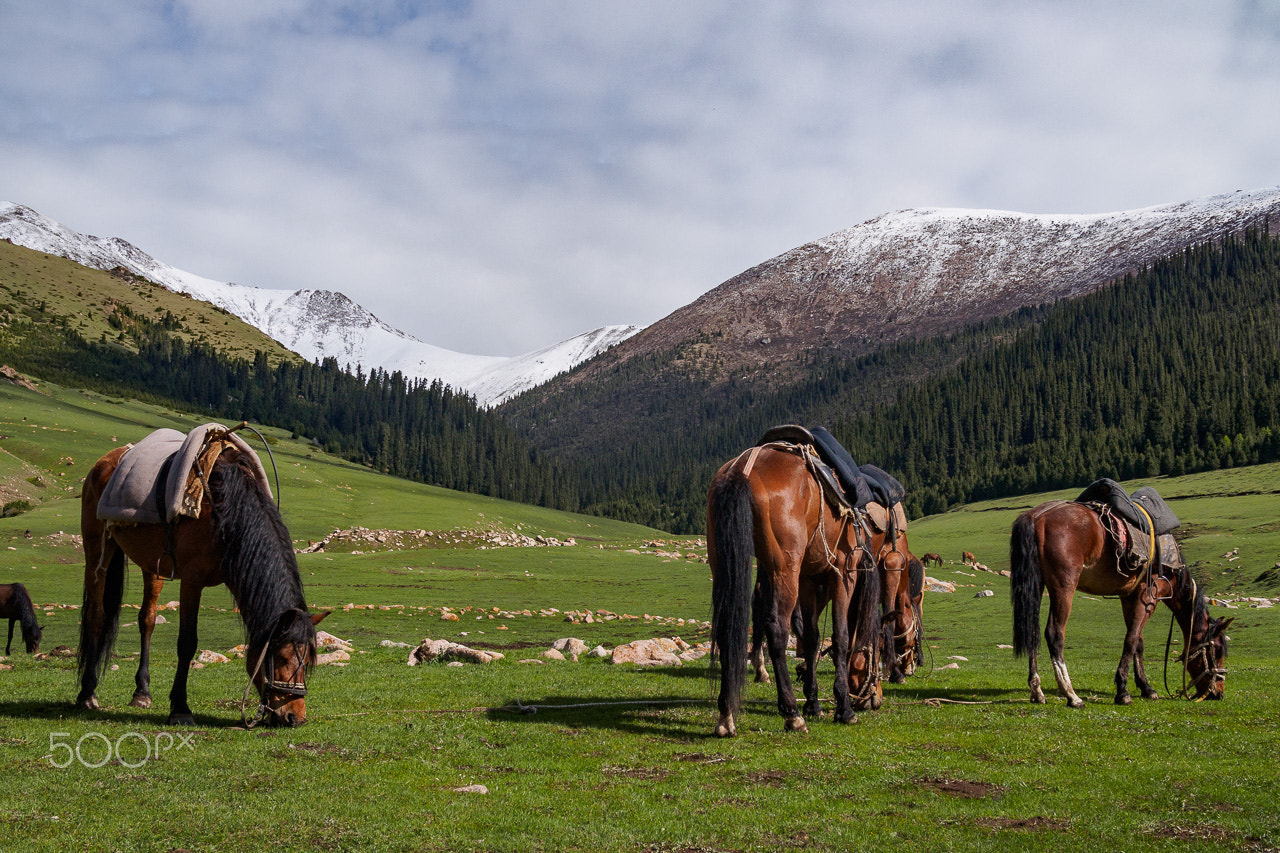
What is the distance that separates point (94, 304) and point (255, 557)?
194 meters

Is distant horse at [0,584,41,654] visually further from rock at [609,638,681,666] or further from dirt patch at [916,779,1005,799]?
dirt patch at [916,779,1005,799]

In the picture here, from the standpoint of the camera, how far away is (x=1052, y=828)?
677 centimetres

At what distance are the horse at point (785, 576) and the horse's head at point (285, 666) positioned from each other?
4813mm

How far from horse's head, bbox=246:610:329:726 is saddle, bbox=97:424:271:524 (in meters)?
1.86

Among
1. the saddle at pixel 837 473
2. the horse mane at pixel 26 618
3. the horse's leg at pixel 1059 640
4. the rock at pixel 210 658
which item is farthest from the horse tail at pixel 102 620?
the horse's leg at pixel 1059 640

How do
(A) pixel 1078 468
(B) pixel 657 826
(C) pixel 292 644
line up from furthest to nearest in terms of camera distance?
(A) pixel 1078 468 → (C) pixel 292 644 → (B) pixel 657 826

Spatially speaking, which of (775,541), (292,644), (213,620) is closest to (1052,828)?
(775,541)

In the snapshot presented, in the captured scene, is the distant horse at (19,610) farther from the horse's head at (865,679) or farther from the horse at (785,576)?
the horse's head at (865,679)

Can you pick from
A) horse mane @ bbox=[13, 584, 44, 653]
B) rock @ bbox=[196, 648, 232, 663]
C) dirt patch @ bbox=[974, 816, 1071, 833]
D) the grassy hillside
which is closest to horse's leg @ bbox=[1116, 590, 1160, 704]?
dirt patch @ bbox=[974, 816, 1071, 833]

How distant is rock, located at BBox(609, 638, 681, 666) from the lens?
723 inches

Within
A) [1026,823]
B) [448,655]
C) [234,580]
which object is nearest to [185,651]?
[234,580]

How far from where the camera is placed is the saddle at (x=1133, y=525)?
13.7m

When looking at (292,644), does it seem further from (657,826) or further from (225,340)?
(225,340)

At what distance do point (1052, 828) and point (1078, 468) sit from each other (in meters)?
117
